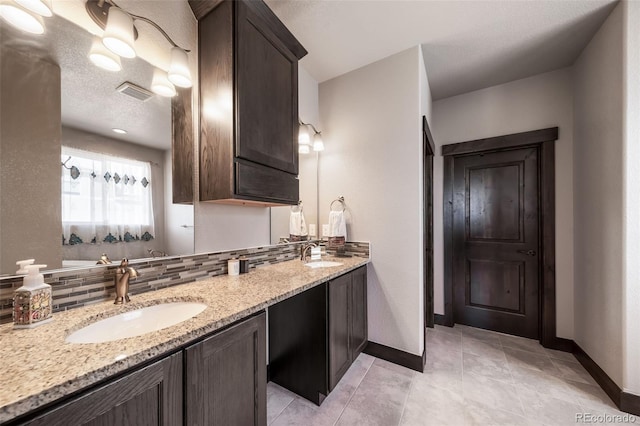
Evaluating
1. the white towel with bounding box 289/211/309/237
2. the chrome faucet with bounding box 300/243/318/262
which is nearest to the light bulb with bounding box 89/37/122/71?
the white towel with bounding box 289/211/309/237

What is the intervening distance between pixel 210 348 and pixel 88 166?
2.98 feet

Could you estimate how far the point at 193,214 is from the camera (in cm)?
138

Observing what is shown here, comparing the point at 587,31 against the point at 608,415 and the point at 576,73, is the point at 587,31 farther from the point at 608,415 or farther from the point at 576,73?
the point at 608,415

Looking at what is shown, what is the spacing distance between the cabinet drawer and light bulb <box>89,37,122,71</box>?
2.16 ft

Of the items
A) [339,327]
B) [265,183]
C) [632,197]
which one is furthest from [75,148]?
[632,197]

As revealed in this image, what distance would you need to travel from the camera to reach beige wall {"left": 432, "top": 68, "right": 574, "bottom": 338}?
2273mm

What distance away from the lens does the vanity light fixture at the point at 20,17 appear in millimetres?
812

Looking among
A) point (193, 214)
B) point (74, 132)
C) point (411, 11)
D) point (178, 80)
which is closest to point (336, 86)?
point (411, 11)

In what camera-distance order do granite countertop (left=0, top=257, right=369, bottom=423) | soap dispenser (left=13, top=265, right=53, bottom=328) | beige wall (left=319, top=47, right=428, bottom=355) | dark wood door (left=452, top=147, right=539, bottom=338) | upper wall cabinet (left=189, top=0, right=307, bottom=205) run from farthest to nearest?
1. dark wood door (left=452, top=147, right=539, bottom=338)
2. beige wall (left=319, top=47, right=428, bottom=355)
3. upper wall cabinet (left=189, top=0, right=307, bottom=205)
4. soap dispenser (left=13, top=265, right=53, bottom=328)
5. granite countertop (left=0, top=257, right=369, bottom=423)

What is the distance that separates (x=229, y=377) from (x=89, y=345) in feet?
1.45

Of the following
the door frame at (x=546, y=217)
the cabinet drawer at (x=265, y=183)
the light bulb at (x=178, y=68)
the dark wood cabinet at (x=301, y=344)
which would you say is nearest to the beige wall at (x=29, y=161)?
the light bulb at (x=178, y=68)

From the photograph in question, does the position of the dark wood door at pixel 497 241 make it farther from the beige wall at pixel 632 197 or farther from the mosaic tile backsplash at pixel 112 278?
the mosaic tile backsplash at pixel 112 278

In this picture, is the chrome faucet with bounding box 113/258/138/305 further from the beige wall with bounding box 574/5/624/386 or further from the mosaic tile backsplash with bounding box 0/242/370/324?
the beige wall with bounding box 574/5/624/386

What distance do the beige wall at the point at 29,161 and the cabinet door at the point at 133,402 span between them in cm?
65
